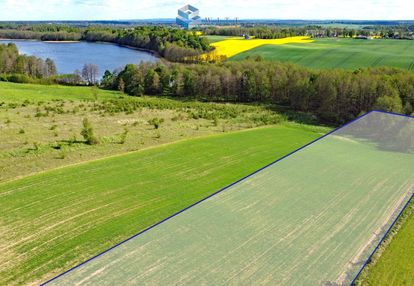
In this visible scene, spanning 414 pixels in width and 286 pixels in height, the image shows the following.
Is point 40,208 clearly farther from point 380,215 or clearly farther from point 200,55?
point 200,55

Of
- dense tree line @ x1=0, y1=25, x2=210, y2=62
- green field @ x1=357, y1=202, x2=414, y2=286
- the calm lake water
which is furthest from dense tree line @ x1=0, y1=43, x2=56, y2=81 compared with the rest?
green field @ x1=357, y1=202, x2=414, y2=286

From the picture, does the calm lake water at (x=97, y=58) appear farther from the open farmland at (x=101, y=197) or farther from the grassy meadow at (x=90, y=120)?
the open farmland at (x=101, y=197)

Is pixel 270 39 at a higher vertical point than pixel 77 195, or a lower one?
higher

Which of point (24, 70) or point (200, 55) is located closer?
point (24, 70)

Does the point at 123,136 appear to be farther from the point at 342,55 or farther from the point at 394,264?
the point at 342,55

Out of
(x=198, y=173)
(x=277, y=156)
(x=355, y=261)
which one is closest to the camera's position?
(x=355, y=261)

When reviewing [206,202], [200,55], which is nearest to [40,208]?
[206,202]

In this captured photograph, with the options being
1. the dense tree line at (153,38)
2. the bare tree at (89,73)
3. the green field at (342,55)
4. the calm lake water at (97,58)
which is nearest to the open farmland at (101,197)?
the bare tree at (89,73)
